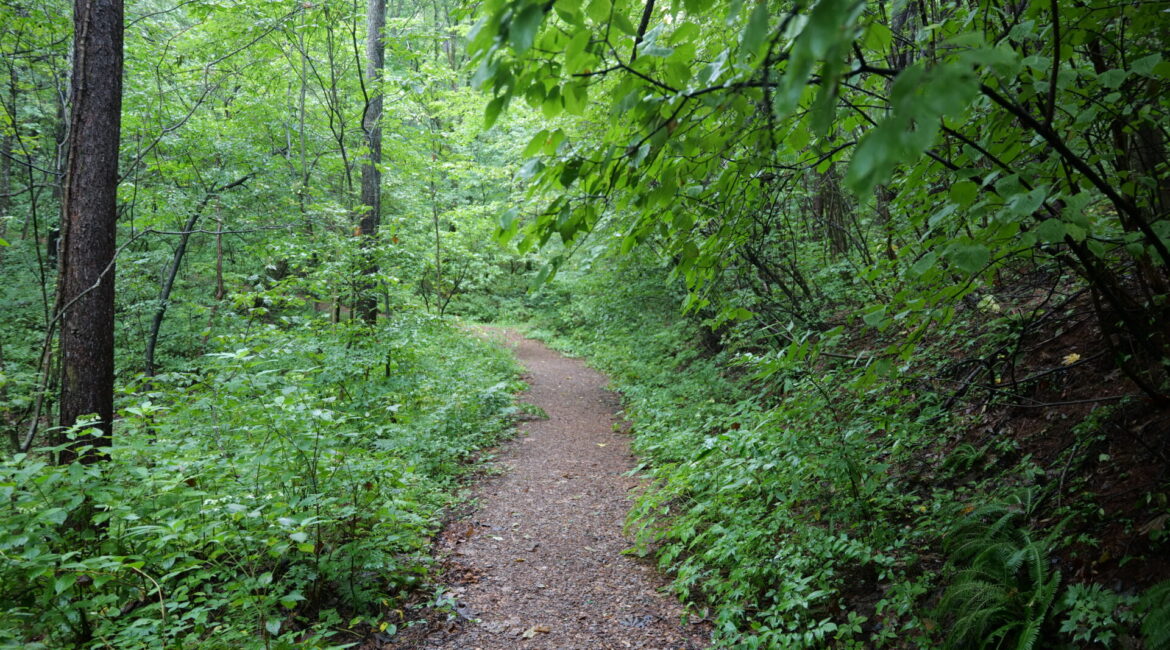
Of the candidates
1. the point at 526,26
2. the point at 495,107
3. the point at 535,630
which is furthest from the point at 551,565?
the point at 526,26

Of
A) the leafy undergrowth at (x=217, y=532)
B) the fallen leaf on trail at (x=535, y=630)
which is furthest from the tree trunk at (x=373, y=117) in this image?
the fallen leaf on trail at (x=535, y=630)

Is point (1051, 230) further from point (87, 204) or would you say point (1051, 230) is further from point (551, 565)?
point (87, 204)

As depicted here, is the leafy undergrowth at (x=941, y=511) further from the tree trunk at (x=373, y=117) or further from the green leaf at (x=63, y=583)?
the tree trunk at (x=373, y=117)

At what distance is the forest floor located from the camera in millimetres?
3838

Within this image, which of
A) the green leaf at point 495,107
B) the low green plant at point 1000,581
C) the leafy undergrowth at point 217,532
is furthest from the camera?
the leafy undergrowth at point 217,532

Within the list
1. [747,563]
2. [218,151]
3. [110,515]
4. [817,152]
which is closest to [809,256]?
[747,563]

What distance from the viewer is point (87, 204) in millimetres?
4531

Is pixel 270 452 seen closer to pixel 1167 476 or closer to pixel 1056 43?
pixel 1056 43

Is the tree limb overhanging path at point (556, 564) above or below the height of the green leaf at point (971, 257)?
below

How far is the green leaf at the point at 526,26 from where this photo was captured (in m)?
1.15

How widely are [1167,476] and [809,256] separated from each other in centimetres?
518

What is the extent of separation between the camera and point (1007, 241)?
2059 mm

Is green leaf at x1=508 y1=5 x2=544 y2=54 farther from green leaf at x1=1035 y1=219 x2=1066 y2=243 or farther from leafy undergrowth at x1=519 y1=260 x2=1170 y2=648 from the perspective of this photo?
leafy undergrowth at x1=519 y1=260 x2=1170 y2=648

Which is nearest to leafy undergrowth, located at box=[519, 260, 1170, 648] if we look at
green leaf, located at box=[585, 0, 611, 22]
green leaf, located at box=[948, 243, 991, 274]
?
green leaf, located at box=[948, 243, 991, 274]
